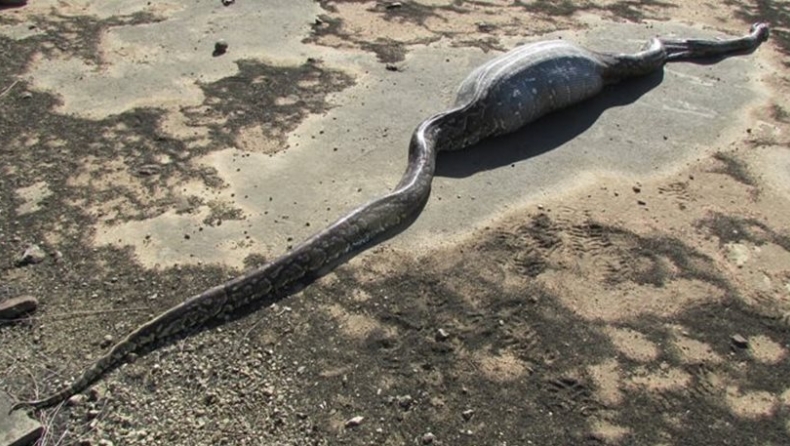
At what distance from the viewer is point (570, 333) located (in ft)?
21.5

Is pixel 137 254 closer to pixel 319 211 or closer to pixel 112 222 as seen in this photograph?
pixel 112 222

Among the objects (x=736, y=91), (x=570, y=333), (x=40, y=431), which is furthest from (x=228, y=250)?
(x=736, y=91)

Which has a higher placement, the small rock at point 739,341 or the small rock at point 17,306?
the small rock at point 739,341

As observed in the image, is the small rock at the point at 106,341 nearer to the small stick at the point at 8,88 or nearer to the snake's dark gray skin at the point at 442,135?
the snake's dark gray skin at the point at 442,135

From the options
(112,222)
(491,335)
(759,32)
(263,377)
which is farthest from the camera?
(759,32)

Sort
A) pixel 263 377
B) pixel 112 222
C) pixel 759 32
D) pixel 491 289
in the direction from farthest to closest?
pixel 759 32 → pixel 112 222 → pixel 491 289 → pixel 263 377

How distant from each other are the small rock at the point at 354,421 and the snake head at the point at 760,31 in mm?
10524

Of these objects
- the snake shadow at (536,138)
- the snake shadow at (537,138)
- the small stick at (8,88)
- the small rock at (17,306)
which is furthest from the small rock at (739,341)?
the small stick at (8,88)

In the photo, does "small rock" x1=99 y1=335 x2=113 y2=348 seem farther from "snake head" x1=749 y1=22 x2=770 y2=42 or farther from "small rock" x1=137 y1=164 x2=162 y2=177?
"snake head" x1=749 y1=22 x2=770 y2=42

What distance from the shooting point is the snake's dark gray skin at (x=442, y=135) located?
6.36m

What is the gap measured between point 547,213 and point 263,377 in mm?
3651

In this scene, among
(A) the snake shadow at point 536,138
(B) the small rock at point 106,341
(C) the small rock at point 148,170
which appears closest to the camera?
(B) the small rock at point 106,341

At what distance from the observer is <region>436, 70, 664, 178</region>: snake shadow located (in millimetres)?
8984

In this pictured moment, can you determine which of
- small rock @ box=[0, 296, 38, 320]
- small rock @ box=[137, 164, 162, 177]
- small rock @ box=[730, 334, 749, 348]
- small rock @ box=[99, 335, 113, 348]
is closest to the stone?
small rock @ box=[99, 335, 113, 348]
